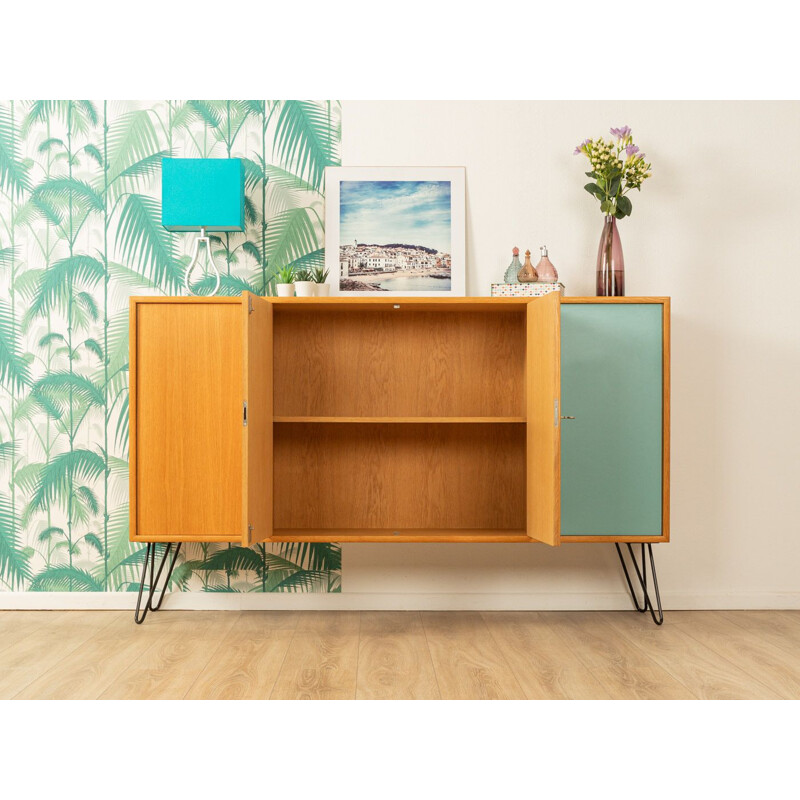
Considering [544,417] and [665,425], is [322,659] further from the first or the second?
[665,425]

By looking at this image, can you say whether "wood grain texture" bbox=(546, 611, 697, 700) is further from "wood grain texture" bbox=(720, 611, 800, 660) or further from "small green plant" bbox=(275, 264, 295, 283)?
"small green plant" bbox=(275, 264, 295, 283)

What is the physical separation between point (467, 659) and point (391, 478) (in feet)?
2.97

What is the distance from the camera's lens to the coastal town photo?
3197 millimetres

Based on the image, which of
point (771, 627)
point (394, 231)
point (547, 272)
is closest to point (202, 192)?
point (394, 231)

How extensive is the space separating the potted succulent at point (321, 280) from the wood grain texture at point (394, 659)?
1387mm

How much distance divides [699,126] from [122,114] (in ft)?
8.56

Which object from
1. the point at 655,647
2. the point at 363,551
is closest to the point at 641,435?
the point at 655,647

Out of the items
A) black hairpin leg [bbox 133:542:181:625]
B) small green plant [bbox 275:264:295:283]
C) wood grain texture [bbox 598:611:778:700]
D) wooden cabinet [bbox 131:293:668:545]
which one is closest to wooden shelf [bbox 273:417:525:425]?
wooden cabinet [bbox 131:293:668:545]

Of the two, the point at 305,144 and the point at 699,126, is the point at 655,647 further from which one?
the point at 305,144

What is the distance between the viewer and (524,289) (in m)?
2.98

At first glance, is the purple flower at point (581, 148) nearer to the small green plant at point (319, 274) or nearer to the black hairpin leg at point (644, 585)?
the small green plant at point (319, 274)

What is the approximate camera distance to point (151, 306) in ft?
9.27


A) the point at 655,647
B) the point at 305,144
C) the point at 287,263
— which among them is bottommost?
the point at 655,647

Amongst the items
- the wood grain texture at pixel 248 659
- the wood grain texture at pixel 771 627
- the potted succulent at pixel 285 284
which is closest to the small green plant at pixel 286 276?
the potted succulent at pixel 285 284
